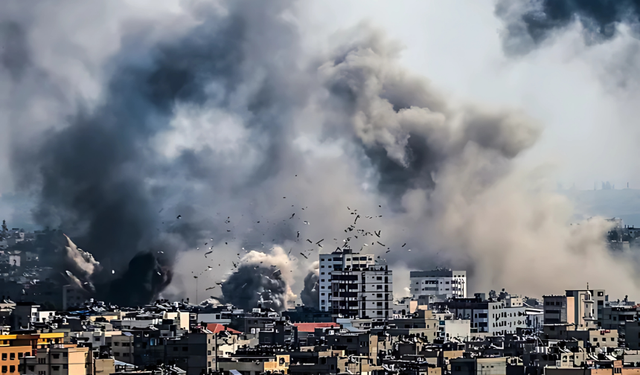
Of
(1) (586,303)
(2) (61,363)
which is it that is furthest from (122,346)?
(1) (586,303)

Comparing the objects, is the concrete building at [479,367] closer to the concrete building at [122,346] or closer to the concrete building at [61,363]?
the concrete building at [61,363]

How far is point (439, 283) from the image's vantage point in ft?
366

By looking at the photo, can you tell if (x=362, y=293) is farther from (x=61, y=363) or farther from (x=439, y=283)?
(x=61, y=363)

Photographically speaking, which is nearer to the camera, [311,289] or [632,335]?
[632,335]

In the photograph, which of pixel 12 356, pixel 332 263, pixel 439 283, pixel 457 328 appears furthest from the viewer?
pixel 439 283

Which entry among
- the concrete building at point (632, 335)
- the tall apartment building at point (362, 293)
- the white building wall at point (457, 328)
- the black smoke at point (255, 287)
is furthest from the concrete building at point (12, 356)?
the black smoke at point (255, 287)

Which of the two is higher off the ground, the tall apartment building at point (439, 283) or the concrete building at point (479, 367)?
the tall apartment building at point (439, 283)

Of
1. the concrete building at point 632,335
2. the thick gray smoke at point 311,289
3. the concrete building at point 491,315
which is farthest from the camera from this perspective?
the thick gray smoke at point 311,289

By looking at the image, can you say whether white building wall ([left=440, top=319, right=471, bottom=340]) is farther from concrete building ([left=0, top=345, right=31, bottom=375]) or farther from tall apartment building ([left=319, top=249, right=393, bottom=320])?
concrete building ([left=0, top=345, right=31, bottom=375])

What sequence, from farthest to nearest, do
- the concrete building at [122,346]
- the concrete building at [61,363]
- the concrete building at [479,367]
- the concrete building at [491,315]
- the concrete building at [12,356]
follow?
the concrete building at [491,315] → the concrete building at [122,346] → the concrete building at [479,367] → the concrete building at [12,356] → the concrete building at [61,363]

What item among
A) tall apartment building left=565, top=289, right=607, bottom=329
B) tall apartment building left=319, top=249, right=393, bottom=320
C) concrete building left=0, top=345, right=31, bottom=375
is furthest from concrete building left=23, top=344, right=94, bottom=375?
tall apartment building left=565, top=289, right=607, bottom=329

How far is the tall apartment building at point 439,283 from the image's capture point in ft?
362

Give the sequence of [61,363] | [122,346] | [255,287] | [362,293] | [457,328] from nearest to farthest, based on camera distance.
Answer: [61,363]
[122,346]
[457,328]
[362,293]
[255,287]

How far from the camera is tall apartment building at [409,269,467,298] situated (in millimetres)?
110312
